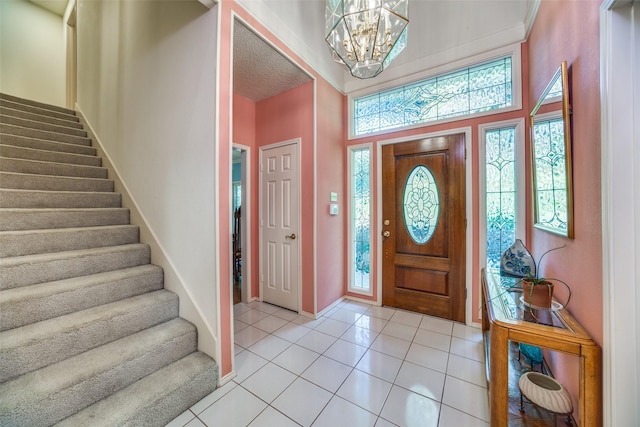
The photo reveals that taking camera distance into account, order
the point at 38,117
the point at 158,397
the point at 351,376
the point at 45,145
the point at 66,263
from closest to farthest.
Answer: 1. the point at 158,397
2. the point at 66,263
3. the point at 351,376
4. the point at 45,145
5. the point at 38,117

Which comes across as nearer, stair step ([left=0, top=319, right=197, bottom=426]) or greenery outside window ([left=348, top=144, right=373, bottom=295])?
stair step ([left=0, top=319, right=197, bottom=426])

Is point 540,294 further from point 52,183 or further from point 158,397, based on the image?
point 52,183

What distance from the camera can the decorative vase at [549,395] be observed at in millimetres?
1143

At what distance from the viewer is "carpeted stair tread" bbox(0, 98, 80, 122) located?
296cm

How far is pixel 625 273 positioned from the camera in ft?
2.94

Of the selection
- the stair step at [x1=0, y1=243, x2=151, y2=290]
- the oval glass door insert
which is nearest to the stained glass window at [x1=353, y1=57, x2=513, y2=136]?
the oval glass door insert

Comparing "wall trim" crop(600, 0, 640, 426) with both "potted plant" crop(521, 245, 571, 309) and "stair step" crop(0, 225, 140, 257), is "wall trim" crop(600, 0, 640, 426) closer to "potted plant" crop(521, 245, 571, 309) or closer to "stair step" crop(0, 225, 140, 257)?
"potted plant" crop(521, 245, 571, 309)

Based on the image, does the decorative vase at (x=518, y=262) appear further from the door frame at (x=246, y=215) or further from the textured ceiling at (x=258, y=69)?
the door frame at (x=246, y=215)

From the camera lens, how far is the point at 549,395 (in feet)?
3.82

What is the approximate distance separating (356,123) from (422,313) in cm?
258

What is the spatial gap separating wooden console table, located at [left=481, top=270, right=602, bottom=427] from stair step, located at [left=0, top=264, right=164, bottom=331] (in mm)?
2387

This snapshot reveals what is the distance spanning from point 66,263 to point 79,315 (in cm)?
44

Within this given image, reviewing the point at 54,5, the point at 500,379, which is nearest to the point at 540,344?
the point at 500,379

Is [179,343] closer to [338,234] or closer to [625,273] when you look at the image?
[338,234]
